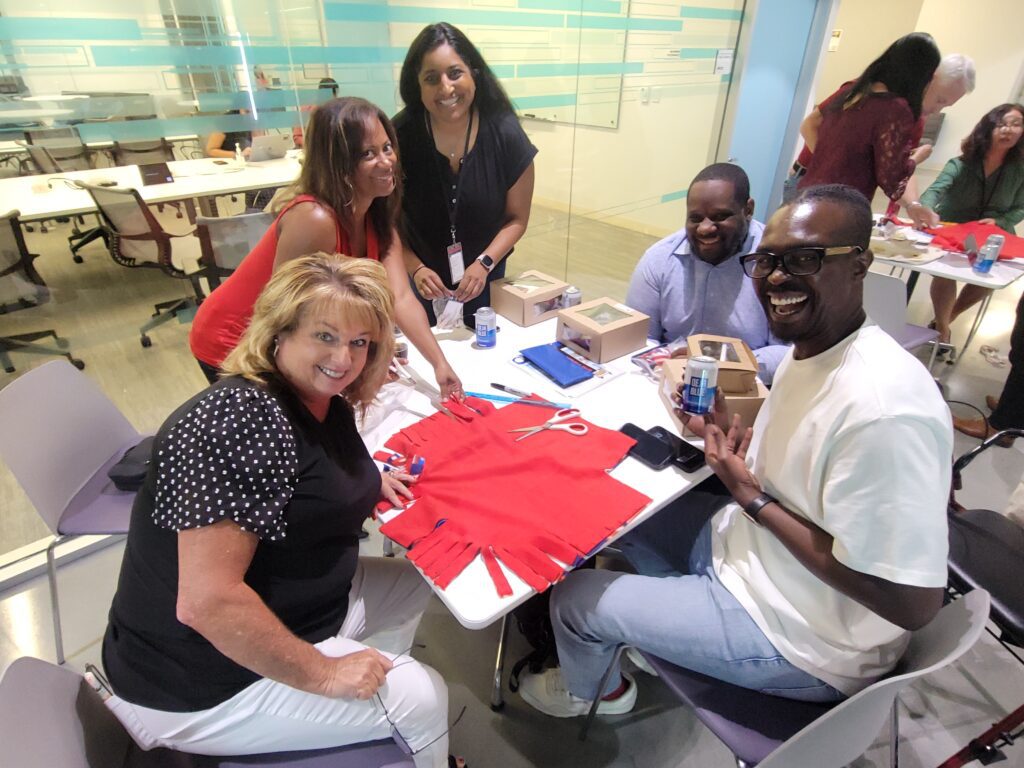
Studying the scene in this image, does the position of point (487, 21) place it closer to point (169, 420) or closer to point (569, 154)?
point (569, 154)

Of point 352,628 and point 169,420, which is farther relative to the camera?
point 352,628

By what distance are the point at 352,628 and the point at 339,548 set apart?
0.89 ft

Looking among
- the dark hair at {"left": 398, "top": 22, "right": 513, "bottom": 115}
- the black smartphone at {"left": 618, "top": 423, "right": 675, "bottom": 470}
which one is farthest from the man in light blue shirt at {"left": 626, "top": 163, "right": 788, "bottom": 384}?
the dark hair at {"left": 398, "top": 22, "right": 513, "bottom": 115}

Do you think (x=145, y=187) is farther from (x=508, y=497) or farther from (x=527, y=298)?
(x=508, y=497)

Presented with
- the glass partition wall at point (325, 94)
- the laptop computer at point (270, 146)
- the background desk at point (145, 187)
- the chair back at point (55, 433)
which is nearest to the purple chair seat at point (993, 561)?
the chair back at point (55, 433)

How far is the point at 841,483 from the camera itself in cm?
90

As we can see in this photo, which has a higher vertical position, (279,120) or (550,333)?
(279,120)

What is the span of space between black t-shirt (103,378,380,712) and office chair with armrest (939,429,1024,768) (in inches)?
56.1

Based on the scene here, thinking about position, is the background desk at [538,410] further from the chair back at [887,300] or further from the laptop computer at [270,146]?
the laptop computer at [270,146]

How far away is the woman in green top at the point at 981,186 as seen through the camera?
3.03m

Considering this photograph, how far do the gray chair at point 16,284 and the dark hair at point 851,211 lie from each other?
3.13 m

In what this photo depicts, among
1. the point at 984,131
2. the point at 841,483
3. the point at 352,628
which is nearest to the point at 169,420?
the point at 352,628

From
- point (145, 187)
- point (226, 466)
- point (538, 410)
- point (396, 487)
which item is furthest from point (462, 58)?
point (145, 187)

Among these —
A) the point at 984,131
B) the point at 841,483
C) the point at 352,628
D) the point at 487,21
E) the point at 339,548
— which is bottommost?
the point at 352,628
